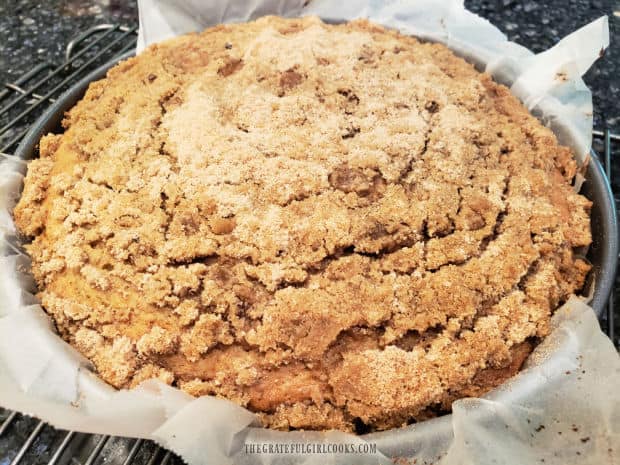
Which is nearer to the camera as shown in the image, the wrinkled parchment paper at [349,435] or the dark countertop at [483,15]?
the wrinkled parchment paper at [349,435]

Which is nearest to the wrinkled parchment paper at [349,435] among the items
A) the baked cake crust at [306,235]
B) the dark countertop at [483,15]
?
the baked cake crust at [306,235]

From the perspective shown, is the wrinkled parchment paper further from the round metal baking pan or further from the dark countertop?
the dark countertop

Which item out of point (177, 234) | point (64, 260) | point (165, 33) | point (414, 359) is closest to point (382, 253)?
point (414, 359)

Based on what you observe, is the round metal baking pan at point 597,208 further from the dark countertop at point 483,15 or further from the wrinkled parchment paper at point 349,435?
the dark countertop at point 483,15

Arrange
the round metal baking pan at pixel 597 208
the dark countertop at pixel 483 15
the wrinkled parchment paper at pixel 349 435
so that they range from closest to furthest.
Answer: the wrinkled parchment paper at pixel 349 435
the round metal baking pan at pixel 597 208
the dark countertop at pixel 483 15

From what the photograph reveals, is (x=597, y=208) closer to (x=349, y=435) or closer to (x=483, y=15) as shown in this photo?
(x=349, y=435)

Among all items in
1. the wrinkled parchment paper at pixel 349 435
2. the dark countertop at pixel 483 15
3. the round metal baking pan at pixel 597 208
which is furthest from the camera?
the dark countertop at pixel 483 15

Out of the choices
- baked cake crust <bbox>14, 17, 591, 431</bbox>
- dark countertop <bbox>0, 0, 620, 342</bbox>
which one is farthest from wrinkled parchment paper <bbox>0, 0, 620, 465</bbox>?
dark countertop <bbox>0, 0, 620, 342</bbox>
